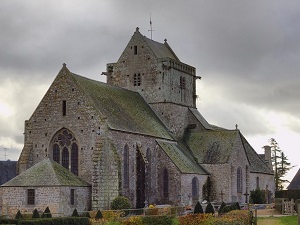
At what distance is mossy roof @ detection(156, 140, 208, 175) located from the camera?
6981cm

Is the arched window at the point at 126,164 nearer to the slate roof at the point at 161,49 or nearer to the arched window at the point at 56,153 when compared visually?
the arched window at the point at 56,153

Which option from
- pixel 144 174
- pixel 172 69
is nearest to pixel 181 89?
pixel 172 69

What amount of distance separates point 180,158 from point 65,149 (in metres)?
14.5

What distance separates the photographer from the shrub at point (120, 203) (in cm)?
5871

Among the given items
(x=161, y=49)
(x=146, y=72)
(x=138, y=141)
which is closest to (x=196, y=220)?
(x=138, y=141)

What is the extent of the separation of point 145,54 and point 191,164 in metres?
13.4

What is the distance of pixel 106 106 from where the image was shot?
64.2 meters

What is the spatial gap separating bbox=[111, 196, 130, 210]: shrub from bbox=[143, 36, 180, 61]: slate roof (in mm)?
22933

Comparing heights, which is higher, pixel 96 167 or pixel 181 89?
pixel 181 89

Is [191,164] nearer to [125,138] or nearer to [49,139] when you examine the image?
[125,138]

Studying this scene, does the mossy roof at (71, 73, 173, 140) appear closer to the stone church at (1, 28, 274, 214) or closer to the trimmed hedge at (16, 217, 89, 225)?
the stone church at (1, 28, 274, 214)

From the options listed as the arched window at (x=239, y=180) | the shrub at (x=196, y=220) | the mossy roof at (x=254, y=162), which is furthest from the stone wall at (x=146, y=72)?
the shrub at (x=196, y=220)

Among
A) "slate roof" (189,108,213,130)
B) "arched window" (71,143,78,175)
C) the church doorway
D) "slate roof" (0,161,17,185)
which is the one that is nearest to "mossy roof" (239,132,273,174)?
"slate roof" (189,108,213,130)

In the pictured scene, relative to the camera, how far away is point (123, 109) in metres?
67.6
